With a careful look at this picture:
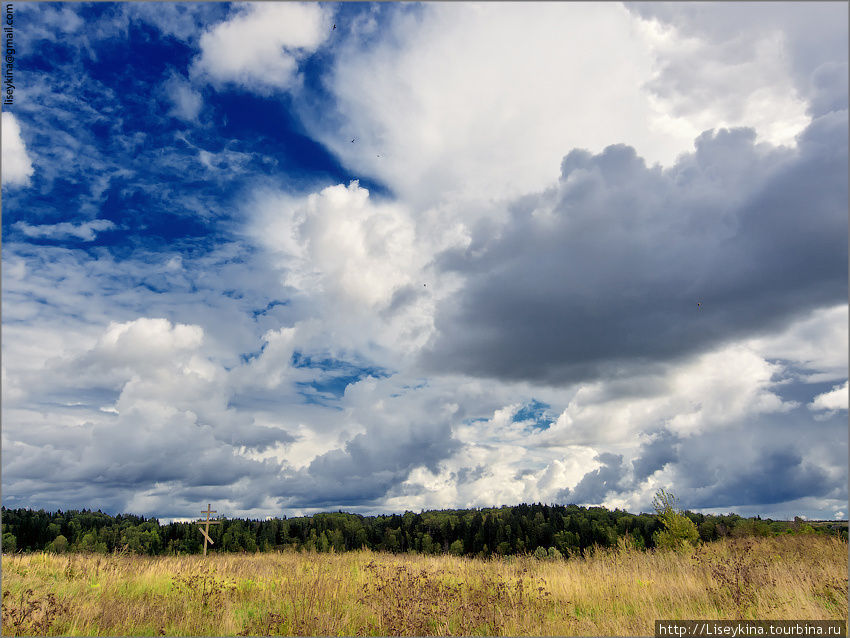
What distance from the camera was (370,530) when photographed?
99.7 m

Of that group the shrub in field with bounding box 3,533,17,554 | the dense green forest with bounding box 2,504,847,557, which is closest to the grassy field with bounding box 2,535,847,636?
the shrub in field with bounding box 3,533,17,554

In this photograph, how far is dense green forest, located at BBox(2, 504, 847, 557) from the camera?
77.0m

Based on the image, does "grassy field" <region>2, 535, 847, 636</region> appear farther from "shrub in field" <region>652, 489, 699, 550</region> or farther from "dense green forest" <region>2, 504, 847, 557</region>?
"dense green forest" <region>2, 504, 847, 557</region>

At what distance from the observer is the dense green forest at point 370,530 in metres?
77.0

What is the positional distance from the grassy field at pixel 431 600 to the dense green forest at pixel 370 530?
60.0 metres

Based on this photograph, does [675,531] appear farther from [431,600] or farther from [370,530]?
[370,530]

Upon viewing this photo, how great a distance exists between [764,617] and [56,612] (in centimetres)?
1472

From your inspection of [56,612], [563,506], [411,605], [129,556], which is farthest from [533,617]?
[563,506]

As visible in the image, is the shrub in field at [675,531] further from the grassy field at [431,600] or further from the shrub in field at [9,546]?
the shrub in field at [9,546]

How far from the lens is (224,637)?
971 cm

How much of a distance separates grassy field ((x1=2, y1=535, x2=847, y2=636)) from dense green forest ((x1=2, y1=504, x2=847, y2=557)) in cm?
6002

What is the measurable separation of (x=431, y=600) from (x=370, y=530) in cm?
9740

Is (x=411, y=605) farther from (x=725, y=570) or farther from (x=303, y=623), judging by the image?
(x=725, y=570)

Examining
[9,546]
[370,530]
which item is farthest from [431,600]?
[370,530]
